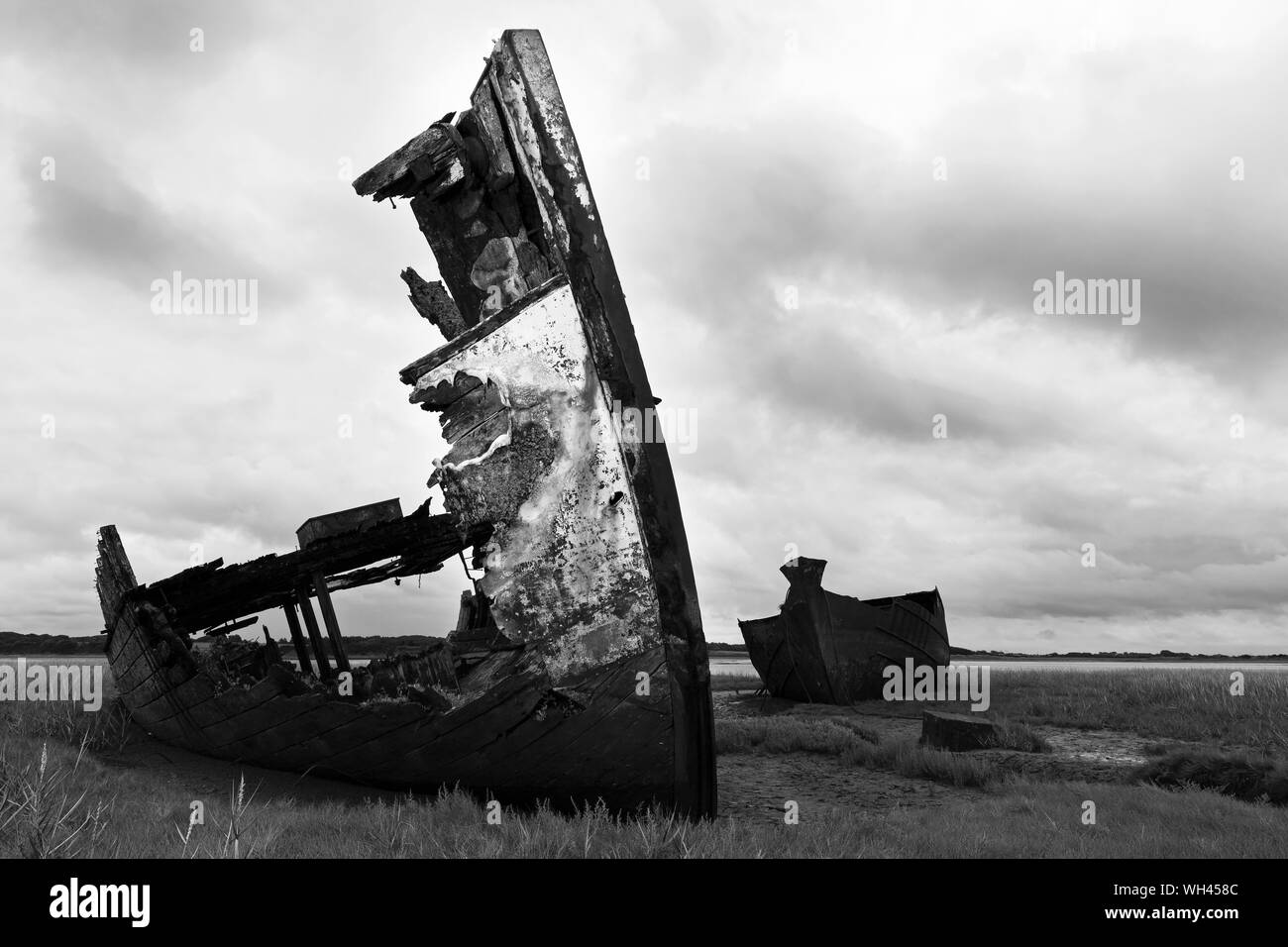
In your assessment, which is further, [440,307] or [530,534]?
[440,307]

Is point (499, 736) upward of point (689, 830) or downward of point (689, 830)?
upward

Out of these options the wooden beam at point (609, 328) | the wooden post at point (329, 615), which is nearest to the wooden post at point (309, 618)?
the wooden post at point (329, 615)

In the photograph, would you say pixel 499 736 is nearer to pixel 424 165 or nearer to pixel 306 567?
pixel 306 567

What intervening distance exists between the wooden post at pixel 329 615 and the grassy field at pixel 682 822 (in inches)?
44.4

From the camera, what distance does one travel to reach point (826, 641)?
46.4 feet

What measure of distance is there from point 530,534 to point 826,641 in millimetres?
10118

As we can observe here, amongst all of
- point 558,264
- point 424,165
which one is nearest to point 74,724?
point 424,165

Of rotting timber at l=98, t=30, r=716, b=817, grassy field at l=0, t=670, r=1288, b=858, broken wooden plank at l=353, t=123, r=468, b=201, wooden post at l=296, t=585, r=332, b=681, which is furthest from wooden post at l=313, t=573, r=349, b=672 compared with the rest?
broken wooden plank at l=353, t=123, r=468, b=201

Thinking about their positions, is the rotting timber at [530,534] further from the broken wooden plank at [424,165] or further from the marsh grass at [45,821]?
the marsh grass at [45,821]

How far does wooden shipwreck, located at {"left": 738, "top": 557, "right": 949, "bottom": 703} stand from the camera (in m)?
14.1

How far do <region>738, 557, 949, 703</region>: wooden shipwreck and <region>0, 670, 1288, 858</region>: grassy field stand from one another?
4.98 m

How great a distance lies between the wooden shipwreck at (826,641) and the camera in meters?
14.1
